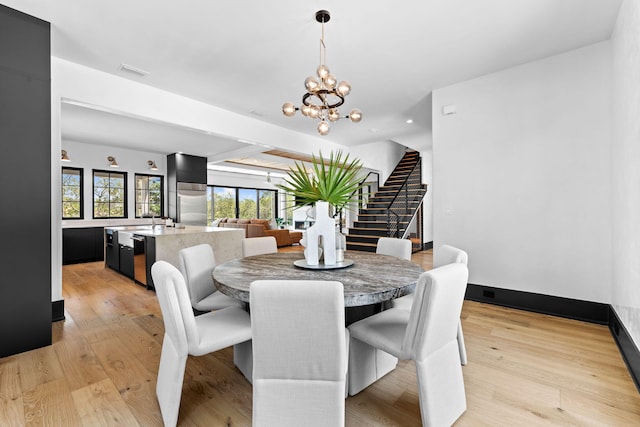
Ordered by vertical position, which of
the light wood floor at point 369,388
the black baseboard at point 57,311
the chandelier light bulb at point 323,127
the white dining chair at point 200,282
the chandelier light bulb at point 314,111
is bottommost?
the light wood floor at point 369,388

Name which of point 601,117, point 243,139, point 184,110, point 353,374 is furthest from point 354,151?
point 353,374

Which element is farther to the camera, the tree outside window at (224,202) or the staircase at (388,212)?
the tree outside window at (224,202)

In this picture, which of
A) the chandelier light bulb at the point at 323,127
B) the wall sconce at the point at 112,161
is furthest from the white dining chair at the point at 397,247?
the wall sconce at the point at 112,161

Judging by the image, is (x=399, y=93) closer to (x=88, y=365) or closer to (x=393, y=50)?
(x=393, y=50)

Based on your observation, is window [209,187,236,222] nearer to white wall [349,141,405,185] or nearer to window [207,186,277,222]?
window [207,186,277,222]

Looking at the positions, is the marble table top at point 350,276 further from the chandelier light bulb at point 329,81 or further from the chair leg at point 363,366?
the chandelier light bulb at point 329,81

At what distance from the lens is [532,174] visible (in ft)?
10.6

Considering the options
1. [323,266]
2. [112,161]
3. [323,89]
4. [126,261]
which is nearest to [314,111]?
[323,89]

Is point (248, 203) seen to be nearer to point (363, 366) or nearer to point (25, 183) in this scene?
point (25, 183)

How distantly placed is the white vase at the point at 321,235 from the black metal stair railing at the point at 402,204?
4.84 meters

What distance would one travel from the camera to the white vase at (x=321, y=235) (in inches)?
79.3

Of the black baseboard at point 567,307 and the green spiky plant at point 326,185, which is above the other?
the green spiky plant at point 326,185

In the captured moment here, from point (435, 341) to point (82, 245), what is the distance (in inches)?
295

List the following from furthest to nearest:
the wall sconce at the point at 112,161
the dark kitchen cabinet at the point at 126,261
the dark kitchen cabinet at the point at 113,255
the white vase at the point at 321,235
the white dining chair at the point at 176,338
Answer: the wall sconce at the point at 112,161
the dark kitchen cabinet at the point at 113,255
the dark kitchen cabinet at the point at 126,261
the white vase at the point at 321,235
the white dining chair at the point at 176,338
